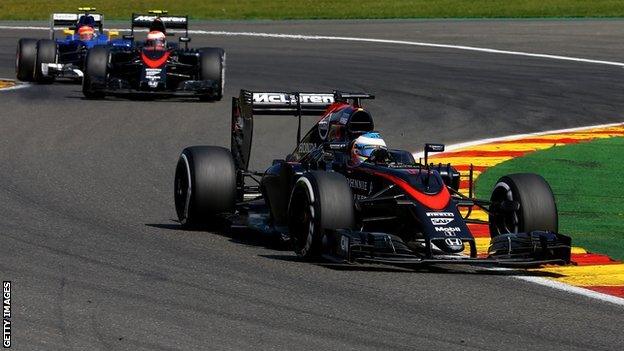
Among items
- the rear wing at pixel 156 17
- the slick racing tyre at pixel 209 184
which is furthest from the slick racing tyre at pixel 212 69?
the slick racing tyre at pixel 209 184

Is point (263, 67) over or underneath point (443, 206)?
over

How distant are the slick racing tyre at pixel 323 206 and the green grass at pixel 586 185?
2.41 metres

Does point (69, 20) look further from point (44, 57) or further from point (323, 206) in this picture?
point (323, 206)

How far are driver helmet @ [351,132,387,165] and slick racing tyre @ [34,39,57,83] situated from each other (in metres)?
16.7

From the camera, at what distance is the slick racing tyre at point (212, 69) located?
84.4 ft

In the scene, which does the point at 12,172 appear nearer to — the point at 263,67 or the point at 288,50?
the point at 263,67

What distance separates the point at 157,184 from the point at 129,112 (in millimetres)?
7607

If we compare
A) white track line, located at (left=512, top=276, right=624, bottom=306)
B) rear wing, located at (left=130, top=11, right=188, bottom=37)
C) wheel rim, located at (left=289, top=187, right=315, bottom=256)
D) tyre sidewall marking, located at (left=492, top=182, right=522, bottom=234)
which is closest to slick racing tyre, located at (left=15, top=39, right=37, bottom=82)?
rear wing, located at (left=130, top=11, right=188, bottom=37)

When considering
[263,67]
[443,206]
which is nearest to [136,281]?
[443,206]

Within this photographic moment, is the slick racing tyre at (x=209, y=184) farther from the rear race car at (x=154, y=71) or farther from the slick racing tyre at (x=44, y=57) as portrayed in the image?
the slick racing tyre at (x=44, y=57)

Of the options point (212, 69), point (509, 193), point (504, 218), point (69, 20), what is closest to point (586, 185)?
point (504, 218)

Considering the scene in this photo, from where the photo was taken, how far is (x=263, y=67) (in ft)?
104

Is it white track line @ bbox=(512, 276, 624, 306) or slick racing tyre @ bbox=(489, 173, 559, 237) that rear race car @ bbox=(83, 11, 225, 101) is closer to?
slick racing tyre @ bbox=(489, 173, 559, 237)

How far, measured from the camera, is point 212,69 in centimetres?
2580
